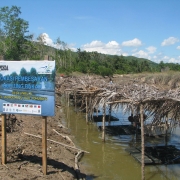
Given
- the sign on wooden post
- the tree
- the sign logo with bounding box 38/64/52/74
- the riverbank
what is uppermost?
the tree

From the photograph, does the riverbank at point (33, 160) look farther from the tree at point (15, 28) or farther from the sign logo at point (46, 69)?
the tree at point (15, 28)

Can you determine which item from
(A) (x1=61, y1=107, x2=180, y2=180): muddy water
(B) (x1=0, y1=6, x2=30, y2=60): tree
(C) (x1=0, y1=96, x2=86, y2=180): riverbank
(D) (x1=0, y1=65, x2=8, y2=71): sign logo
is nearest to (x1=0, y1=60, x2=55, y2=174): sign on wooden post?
(D) (x1=0, y1=65, x2=8, y2=71): sign logo

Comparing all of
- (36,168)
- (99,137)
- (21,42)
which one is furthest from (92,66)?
(36,168)

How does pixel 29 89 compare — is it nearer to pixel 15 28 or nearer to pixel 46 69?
pixel 46 69

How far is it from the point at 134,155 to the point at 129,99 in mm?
2105

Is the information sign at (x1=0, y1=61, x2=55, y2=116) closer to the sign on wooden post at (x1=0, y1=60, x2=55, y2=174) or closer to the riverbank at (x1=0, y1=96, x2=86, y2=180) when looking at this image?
the sign on wooden post at (x1=0, y1=60, x2=55, y2=174)

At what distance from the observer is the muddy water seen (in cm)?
791

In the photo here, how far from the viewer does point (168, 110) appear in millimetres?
8695

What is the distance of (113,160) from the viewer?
367 inches

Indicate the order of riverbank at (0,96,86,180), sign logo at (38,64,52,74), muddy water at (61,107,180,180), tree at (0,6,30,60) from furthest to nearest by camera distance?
tree at (0,6,30,60), muddy water at (61,107,180,180), riverbank at (0,96,86,180), sign logo at (38,64,52,74)

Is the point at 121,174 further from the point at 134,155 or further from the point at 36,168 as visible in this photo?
the point at 36,168

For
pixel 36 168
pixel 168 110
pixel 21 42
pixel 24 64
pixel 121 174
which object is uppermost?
pixel 21 42

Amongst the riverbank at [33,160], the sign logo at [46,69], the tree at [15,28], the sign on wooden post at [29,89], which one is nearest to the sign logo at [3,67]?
the sign on wooden post at [29,89]

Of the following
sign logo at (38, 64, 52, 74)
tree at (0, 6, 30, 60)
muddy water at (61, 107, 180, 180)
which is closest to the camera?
sign logo at (38, 64, 52, 74)
